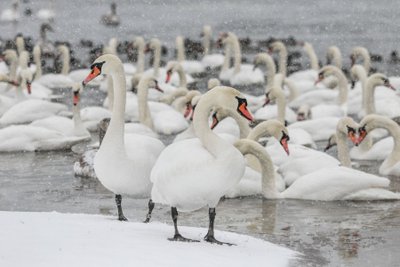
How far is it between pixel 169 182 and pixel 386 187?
511cm

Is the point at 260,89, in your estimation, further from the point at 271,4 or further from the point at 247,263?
the point at 271,4

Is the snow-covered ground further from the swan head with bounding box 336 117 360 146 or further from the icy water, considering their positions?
the swan head with bounding box 336 117 360 146

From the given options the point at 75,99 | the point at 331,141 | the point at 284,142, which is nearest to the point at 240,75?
the point at 75,99

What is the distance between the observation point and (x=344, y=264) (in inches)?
326

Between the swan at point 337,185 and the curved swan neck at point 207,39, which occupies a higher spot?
the curved swan neck at point 207,39

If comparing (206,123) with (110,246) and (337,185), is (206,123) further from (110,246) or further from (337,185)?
(337,185)

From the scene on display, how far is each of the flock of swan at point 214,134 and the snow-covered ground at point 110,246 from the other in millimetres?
334

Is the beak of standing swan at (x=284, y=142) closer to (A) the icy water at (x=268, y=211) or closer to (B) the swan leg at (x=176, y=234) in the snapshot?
(A) the icy water at (x=268, y=211)

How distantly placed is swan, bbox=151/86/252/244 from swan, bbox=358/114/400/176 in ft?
17.9

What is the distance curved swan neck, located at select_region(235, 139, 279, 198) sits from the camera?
11.6 metres

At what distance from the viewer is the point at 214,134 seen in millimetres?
8039

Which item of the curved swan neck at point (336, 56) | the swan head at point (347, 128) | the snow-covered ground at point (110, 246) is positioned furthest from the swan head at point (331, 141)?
the curved swan neck at point (336, 56)

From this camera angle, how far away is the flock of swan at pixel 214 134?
8023 mm

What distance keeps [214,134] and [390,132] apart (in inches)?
233
